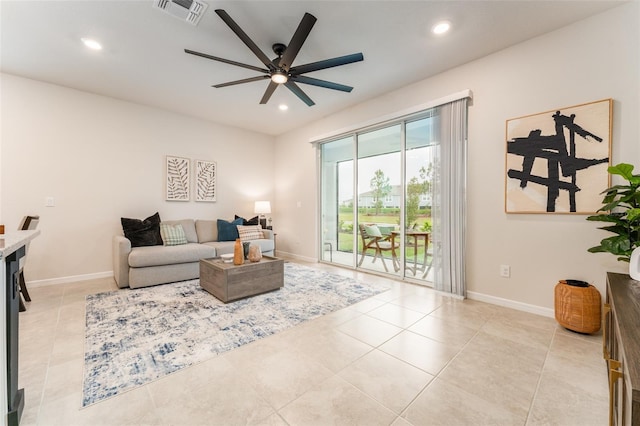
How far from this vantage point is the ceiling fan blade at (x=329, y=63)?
2.37 m

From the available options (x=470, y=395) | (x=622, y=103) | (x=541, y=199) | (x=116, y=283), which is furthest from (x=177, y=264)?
(x=622, y=103)

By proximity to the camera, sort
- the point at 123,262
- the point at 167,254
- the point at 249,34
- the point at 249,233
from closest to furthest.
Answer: the point at 249,34, the point at 123,262, the point at 167,254, the point at 249,233

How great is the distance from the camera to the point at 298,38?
7.12 feet

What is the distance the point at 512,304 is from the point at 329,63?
10.3 ft

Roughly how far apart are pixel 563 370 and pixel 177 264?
418cm

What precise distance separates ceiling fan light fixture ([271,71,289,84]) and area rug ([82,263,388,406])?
94.4 inches

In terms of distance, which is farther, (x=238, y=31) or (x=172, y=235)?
(x=172, y=235)

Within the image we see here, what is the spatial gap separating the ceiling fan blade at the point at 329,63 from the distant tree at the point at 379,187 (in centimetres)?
214

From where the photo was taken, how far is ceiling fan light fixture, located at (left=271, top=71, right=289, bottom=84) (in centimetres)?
264

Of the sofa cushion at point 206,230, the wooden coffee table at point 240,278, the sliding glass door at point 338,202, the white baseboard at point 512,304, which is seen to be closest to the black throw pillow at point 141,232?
the sofa cushion at point 206,230

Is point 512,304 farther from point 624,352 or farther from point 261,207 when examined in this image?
point 261,207

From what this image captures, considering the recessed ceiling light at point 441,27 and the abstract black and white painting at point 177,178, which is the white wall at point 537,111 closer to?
the recessed ceiling light at point 441,27

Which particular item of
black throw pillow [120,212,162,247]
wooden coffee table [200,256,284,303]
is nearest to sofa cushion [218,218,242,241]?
black throw pillow [120,212,162,247]

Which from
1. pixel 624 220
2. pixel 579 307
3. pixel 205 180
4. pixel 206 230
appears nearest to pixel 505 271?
pixel 579 307
